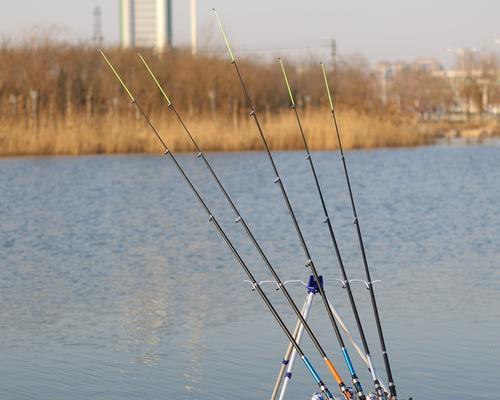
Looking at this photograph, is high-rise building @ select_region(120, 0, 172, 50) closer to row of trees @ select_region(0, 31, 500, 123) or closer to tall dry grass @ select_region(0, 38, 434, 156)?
row of trees @ select_region(0, 31, 500, 123)

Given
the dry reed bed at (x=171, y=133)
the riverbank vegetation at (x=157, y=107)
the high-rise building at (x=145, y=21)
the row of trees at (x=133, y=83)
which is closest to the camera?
the dry reed bed at (x=171, y=133)

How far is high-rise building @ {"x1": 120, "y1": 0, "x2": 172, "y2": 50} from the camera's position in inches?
6107

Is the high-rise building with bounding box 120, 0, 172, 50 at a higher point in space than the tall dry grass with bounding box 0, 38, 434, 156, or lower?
higher

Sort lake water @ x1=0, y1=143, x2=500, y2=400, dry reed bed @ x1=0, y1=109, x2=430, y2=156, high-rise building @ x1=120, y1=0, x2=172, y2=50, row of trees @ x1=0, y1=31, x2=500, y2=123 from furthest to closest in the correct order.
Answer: high-rise building @ x1=120, y1=0, x2=172, y2=50 → row of trees @ x1=0, y1=31, x2=500, y2=123 → dry reed bed @ x1=0, y1=109, x2=430, y2=156 → lake water @ x1=0, y1=143, x2=500, y2=400

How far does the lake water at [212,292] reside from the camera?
852 cm

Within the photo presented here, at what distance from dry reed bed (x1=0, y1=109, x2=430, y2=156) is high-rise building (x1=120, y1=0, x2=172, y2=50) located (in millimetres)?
101081

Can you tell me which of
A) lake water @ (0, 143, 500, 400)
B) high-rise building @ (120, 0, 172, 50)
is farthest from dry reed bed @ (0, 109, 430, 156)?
high-rise building @ (120, 0, 172, 50)

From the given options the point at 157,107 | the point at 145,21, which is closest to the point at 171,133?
the point at 157,107

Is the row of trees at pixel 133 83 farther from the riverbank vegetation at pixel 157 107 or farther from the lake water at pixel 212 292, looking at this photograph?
the lake water at pixel 212 292

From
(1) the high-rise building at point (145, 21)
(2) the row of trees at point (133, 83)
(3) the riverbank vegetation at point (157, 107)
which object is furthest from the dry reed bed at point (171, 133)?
(1) the high-rise building at point (145, 21)

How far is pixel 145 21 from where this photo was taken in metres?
177

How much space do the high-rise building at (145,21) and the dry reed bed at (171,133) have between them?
332ft

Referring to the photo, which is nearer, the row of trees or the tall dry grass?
the tall dry grass

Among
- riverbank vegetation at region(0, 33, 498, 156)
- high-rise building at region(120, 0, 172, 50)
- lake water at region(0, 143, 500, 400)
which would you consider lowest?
lake water at region(0, 143, 500, 400)
